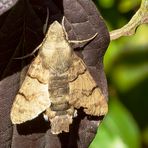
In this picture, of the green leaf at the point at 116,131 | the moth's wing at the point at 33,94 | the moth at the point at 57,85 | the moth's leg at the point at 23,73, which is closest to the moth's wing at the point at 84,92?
the moth at the point at 57,85

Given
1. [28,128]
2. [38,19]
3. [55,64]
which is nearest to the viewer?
[38,19]

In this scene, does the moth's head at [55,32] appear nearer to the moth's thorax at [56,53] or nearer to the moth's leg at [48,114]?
the moth's thorax at [56,53]

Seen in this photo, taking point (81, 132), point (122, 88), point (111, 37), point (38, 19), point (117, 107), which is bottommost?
point (122, 88)

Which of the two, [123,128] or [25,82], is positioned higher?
[25,82]

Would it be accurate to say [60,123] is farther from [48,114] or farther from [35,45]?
[35,45]

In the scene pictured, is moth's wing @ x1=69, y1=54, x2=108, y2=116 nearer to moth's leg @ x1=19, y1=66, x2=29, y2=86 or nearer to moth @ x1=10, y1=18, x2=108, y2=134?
moth @ x1=10, y1=18, x2=108, y2=134

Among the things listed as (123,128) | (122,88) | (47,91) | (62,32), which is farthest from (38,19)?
(122,88)

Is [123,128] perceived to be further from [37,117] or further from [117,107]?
[37,117]
